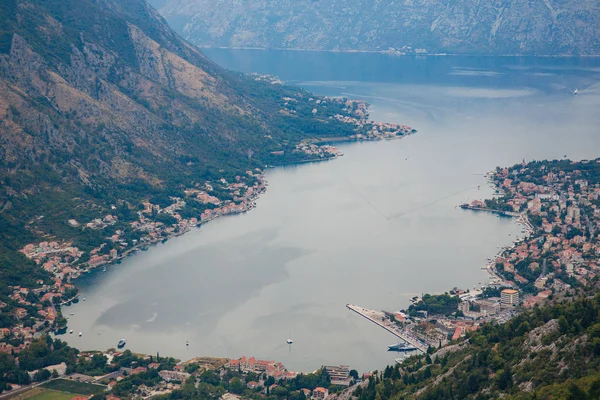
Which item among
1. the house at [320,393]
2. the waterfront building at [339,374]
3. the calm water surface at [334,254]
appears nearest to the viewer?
the house at [320,393]

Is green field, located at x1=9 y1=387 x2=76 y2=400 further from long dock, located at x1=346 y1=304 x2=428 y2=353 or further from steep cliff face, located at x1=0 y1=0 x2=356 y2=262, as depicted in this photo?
long dock, located at x1=346 y1=304 x2=428 y2=353

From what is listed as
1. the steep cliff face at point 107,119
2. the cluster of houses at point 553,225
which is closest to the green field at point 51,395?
the steep cliff face at point 107,119

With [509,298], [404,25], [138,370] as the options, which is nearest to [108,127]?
[138,370]

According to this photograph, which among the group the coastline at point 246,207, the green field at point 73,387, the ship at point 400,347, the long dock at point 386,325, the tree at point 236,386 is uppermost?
the coastline at point 246,207

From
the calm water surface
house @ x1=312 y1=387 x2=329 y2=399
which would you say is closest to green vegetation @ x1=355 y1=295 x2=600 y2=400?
house @ x1=312 y1=387 x2=329 y2=399

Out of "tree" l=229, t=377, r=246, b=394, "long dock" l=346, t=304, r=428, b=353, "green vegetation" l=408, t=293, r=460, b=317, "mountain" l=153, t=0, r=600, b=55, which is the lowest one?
"tree" l=229, t=377, r=246, b=394

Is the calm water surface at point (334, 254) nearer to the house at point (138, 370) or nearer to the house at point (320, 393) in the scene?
the house at point (138, 370)

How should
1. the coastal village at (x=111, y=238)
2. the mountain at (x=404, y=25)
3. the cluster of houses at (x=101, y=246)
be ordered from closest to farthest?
the coastal village at (x=111, y=238) < the cluster of houses at (x=101, y=246) < the mountain at (x=404, y=25)
